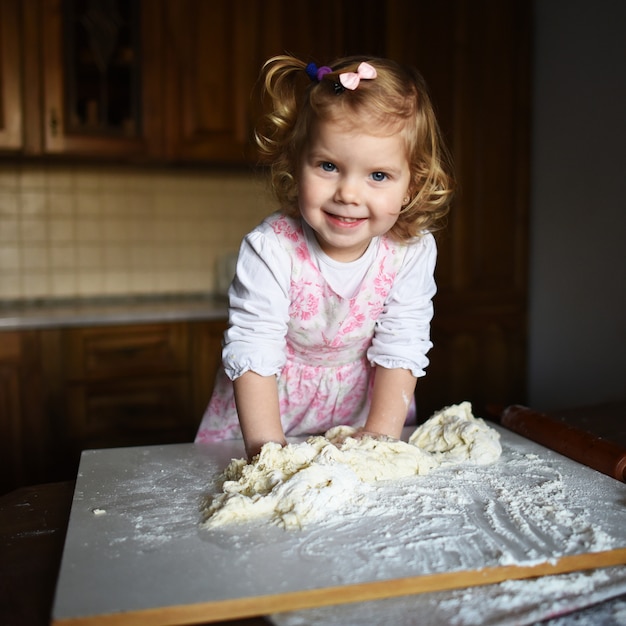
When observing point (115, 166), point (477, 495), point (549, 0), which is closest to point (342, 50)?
point (549, 0)

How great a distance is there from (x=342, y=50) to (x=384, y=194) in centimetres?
190

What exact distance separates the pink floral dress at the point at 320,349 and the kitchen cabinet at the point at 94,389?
1.06 meters

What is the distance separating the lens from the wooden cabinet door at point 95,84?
2311 millimetres

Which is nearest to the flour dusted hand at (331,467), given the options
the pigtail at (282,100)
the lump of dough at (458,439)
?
the lump of dough at (458,439)

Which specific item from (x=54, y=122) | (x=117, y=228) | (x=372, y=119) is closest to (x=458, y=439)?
(x=372, y=119)

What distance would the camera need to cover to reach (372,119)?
0.91 m

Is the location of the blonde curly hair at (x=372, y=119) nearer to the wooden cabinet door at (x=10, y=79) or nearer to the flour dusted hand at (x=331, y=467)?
the flour dusted hand at (x=331, y=467)

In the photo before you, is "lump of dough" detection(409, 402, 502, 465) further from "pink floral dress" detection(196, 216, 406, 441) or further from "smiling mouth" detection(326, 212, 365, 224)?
"smiling mouth" detection(326, 212, 365, 224)

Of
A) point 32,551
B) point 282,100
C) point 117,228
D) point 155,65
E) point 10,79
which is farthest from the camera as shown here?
point 117,228

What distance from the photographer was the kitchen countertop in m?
2.18

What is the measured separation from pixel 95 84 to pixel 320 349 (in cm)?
162

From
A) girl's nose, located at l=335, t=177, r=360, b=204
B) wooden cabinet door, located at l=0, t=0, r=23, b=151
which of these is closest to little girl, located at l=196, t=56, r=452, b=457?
girl's nose, located at l=335, t=177, r=360, b=204

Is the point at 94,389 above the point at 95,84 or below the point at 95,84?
below

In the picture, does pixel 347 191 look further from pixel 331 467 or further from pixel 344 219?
pixel 331 467
